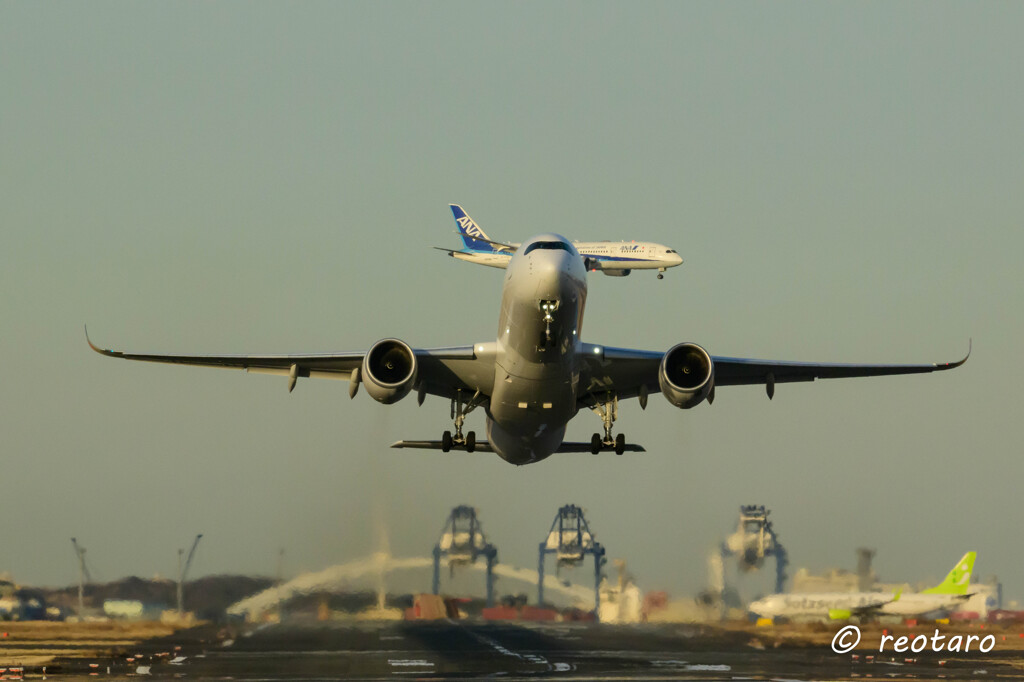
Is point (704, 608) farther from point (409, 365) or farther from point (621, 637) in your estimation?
point (409, 365)

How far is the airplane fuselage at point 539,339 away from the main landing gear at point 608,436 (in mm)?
1386

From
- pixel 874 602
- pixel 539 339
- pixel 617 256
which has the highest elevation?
pixel 617 256

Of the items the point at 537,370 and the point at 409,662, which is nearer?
the point at 537,370

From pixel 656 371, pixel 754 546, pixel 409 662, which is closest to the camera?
pixel 656 371

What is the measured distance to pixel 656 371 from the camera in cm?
3347

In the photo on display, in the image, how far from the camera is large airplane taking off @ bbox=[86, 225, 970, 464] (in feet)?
94.2

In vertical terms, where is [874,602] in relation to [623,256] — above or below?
below

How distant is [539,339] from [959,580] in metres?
54.8

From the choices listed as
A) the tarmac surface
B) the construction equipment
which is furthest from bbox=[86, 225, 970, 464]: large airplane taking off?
the construction equipment

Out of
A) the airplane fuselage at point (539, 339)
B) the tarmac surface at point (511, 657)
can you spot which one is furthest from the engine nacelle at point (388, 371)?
the tarmac surface at point (511, 657)

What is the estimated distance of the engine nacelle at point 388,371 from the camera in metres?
30.4

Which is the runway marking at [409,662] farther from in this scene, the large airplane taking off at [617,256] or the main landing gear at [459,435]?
the large airplane taking off at [617,256]

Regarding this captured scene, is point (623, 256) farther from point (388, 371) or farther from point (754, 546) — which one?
point (388, 371)

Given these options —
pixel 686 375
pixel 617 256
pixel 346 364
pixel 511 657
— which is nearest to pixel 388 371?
pixel 346 364
